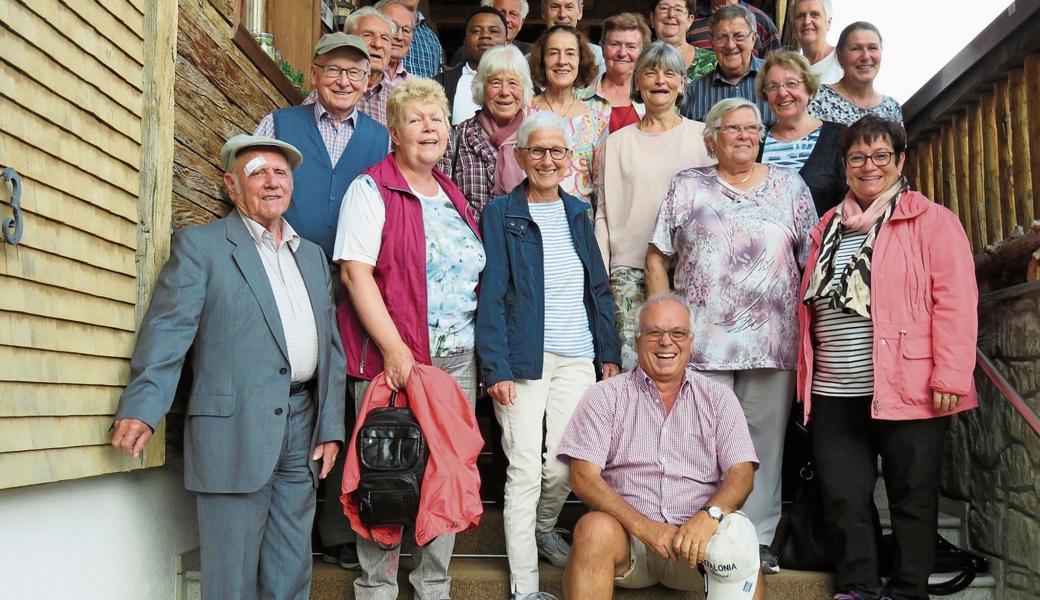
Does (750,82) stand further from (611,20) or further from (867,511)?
(867,511)

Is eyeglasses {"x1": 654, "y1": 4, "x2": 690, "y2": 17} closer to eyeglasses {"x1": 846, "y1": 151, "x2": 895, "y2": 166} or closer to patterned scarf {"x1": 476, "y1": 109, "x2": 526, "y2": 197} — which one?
patterned scarf {"x1": 476, "y1": 109, "x2": 526, "y2": 197}

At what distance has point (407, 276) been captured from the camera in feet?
10.3

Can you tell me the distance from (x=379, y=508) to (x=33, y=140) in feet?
4.52

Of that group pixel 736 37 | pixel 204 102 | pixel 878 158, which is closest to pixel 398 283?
pixel 204 102

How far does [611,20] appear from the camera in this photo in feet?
15.4

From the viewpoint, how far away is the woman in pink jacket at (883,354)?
3.09m

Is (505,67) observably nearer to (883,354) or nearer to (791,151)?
(791,151)

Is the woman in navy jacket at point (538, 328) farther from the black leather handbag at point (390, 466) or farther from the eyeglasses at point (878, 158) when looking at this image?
the eyeglasses at point (878, 158)

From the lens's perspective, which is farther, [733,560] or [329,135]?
[329,135]

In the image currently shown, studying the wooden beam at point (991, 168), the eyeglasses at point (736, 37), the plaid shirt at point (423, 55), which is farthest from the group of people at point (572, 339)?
the plaid shirt at point (423, 55)

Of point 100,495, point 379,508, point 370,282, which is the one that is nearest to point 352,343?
point 370,282

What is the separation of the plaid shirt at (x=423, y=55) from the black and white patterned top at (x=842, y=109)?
2.08 metres

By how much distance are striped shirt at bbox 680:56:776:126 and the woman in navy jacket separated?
4.70 feet

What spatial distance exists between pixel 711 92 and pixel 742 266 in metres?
1.61
